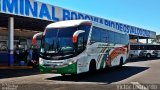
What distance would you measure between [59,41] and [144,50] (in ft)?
137

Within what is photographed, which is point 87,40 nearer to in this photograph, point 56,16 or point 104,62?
point 104,62

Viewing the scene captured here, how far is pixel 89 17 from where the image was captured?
121 feet

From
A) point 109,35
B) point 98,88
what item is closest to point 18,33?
point 109,35

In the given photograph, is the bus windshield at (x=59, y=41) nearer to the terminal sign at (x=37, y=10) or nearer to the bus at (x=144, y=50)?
the terminal sign at (x=37, y=10)

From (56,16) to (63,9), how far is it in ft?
4.53

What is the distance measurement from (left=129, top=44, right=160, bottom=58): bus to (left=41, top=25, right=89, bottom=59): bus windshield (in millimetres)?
39827

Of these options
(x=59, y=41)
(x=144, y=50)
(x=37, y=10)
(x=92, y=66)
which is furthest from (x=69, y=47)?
(x=144, y=50)

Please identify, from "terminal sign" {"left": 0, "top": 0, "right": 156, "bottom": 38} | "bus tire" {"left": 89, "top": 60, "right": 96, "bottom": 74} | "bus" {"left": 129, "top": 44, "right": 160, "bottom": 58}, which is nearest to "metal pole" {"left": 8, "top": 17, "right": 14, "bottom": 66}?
"terminal sign" {"left": 0, "top": 0, "right": 156, "bottom": 38}

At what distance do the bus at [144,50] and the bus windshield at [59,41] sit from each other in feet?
131

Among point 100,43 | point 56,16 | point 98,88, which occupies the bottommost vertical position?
point 98,88

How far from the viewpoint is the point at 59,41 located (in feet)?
57.4

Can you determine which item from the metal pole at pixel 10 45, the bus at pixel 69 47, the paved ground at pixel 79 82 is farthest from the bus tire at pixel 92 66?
the metal pole at pixel 10 45

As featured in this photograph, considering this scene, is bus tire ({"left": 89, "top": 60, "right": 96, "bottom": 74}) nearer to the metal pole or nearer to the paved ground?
the paved ground

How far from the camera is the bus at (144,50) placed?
57000 millimetres
